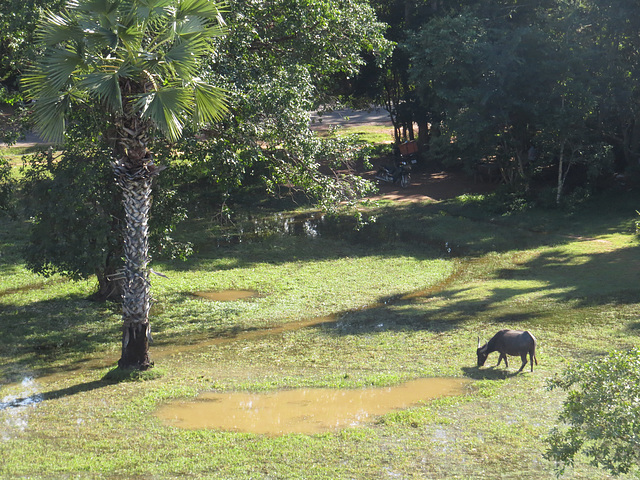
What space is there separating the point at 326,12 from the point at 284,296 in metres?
7.41

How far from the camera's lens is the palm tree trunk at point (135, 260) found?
1130 cm

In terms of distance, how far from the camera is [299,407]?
1001cm

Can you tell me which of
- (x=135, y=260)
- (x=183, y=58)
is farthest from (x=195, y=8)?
(x=135, y=260)

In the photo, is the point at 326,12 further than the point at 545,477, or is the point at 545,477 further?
the point at 326,12

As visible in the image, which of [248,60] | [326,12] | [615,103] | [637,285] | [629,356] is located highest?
[326,12]

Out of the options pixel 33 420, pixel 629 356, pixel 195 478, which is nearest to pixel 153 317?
pixel 33 420

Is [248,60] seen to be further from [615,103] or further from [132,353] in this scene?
[615,103]

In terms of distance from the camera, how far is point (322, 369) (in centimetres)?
1196

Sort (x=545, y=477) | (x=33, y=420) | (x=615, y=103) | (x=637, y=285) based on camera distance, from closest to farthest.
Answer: (x=545, y=477), (x=33, y=420), (x=637, y=285), (x=615, y=103)

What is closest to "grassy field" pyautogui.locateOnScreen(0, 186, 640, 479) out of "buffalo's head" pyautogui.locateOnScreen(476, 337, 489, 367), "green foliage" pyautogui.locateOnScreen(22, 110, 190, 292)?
"buffalo's head" pyautogui.locateOnScreen(476, 337, 489, 367)

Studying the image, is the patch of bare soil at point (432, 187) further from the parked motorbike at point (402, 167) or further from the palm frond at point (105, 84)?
the palm frond at point (105, 84)

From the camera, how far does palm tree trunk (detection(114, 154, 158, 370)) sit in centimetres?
1130

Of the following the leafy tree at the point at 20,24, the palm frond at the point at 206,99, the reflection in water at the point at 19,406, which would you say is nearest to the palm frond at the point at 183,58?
the palm frond at the point at 206,99

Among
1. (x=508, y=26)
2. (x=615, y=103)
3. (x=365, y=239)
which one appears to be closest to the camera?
(x=365, y=239)
